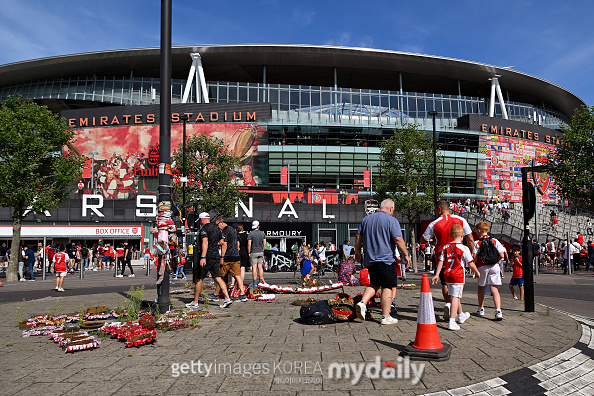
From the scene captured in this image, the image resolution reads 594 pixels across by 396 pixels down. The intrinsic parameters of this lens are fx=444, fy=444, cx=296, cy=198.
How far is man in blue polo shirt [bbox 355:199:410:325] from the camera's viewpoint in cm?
661

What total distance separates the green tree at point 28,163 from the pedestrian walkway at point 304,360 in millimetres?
16078

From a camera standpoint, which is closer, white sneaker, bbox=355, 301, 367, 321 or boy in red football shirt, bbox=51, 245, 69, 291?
white sneaker, bbox=355, 301, 367, 321

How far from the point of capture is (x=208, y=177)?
1155 inches

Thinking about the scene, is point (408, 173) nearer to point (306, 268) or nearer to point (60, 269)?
point (306, 268)

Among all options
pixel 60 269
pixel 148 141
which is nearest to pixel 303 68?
pixel 148 141

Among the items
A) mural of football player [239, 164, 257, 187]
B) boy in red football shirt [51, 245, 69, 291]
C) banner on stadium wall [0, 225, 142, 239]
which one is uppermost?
mural of football player [239, 164, 257, 187]

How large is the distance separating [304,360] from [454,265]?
2.99 m

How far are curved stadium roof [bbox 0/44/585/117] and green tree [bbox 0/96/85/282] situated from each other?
32.6 meters

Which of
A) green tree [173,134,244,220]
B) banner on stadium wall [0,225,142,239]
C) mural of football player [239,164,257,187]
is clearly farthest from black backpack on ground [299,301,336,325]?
mural of football player [239,164,257,187]

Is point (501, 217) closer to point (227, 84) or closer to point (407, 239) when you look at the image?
point (407, 239)

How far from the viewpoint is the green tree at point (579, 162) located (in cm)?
2820

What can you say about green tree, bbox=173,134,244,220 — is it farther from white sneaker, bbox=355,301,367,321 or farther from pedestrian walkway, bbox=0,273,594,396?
white sneaker, bbox=355,301,367,321

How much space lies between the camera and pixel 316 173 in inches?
1972

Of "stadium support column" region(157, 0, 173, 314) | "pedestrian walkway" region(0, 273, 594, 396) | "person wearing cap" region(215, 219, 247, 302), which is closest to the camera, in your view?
"pedestrian walkway" region(0, 273, 594, 396)
